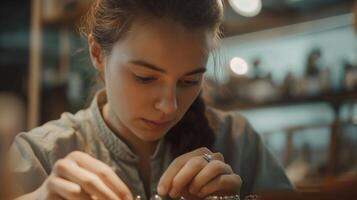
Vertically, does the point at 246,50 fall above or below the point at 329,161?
above

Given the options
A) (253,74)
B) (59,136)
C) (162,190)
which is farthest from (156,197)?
(253,74)

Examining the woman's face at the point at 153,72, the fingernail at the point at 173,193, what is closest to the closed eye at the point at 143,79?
the woman's face at the point at 153,72

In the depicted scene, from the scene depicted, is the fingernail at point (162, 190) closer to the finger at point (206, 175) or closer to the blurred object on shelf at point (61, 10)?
the finger at point (206, 175)

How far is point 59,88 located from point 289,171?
266 millimetres

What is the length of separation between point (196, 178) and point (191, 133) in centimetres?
5

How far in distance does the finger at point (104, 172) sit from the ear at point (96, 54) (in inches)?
3.4

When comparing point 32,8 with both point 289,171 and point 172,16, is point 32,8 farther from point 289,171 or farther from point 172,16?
point 289,171

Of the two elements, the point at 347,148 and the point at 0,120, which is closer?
the point at 0,120

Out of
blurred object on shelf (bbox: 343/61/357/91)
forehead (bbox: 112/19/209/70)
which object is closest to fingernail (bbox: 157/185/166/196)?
forehead (bbox: 112/19/209/70)

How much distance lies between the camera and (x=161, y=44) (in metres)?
0.45

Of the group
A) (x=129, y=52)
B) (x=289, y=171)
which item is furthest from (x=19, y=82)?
(x=289, y=171)

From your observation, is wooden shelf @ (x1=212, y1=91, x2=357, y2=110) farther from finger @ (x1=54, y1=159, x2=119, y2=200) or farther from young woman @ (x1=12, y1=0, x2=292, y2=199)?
finger @ (x1=54, y1=159, x2=119, y2=200)

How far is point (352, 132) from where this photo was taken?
61 centimetres

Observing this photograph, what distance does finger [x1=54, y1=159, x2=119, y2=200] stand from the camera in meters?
0.44
